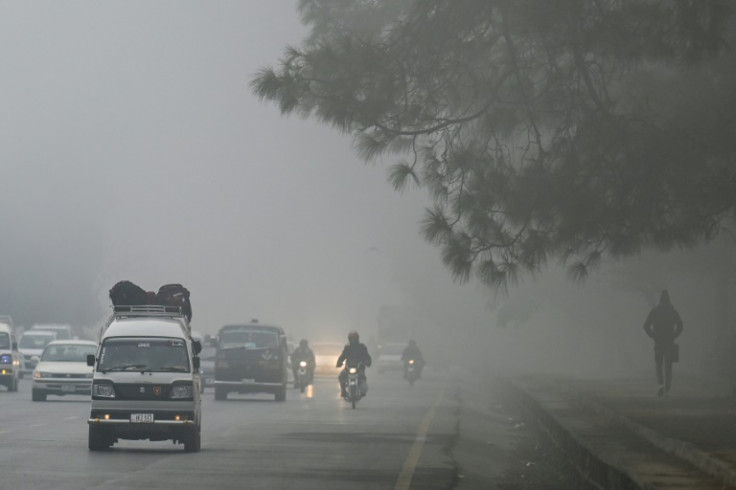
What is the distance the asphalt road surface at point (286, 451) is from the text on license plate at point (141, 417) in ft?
1.65

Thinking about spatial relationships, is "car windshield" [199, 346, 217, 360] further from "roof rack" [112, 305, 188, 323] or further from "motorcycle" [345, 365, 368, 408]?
"roof rack" [112, 305, 188, 323]

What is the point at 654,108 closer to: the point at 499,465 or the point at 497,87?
the point at 497,87

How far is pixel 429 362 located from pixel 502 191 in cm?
8530

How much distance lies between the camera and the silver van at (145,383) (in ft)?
75.7

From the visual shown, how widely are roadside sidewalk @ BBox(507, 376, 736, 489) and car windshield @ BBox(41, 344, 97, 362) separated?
39.8ft

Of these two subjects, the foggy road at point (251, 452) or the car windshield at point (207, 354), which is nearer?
the foggy road at point (251, 452)

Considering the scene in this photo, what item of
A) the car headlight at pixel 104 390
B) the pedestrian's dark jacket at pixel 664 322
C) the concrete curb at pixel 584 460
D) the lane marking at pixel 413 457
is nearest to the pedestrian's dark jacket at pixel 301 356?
the lane marking at pixel 413 457

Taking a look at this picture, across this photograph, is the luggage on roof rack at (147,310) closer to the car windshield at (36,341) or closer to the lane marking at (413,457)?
the lane marking at (413,457)

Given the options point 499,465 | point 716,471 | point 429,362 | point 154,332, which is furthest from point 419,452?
point 429,362

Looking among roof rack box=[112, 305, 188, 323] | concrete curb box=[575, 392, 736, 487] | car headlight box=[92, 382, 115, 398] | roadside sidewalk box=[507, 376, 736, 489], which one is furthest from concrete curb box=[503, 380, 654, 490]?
car headlight box=[92, 382, 115, 398]

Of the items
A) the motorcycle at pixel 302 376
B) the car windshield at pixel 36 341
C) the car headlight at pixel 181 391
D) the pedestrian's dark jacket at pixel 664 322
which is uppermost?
the car windshield at pixel 36 341

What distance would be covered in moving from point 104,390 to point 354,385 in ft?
56.6

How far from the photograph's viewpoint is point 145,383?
23.3 m

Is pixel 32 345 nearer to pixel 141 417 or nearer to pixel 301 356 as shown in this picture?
pixel 301 356
